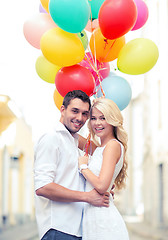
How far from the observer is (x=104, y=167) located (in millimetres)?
3061

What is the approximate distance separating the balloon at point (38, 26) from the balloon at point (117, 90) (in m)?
0.72

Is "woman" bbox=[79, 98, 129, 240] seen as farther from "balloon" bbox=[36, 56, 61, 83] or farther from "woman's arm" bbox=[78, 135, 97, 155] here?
"balloon" bbox=[36, 56, 61, 83]

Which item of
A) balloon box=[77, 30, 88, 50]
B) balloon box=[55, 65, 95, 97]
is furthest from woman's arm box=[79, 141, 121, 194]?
balloon box=[77, 30, 88, 50]

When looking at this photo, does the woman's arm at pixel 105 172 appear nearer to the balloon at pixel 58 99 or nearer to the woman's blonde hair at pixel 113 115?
the woman's blonde hair at pixel 113 115

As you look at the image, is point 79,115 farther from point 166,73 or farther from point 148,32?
point 148,32

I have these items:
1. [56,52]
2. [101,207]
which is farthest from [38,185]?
[56,52]

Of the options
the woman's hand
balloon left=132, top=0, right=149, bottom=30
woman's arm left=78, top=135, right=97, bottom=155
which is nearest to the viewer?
the woman's hand

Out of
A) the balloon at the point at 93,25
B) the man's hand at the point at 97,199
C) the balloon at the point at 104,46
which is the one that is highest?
the balloon at the point at 93,25

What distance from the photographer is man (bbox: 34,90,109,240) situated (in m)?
2.96

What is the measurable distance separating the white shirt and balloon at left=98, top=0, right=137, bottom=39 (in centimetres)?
100

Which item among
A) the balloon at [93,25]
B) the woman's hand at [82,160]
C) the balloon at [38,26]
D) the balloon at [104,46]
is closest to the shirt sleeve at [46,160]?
the woman's hand at [82,160]

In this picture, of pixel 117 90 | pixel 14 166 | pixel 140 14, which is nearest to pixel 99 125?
pixel 117 90

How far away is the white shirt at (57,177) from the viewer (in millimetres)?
2988

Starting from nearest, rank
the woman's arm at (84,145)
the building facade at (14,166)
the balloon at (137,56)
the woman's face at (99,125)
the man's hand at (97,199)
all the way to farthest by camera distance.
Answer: the man's hand at (97,199) < the woman's face at (99,125) < the woman's arm at (84,145) < the balloon at (137,56) < the building facade at (14,166)
